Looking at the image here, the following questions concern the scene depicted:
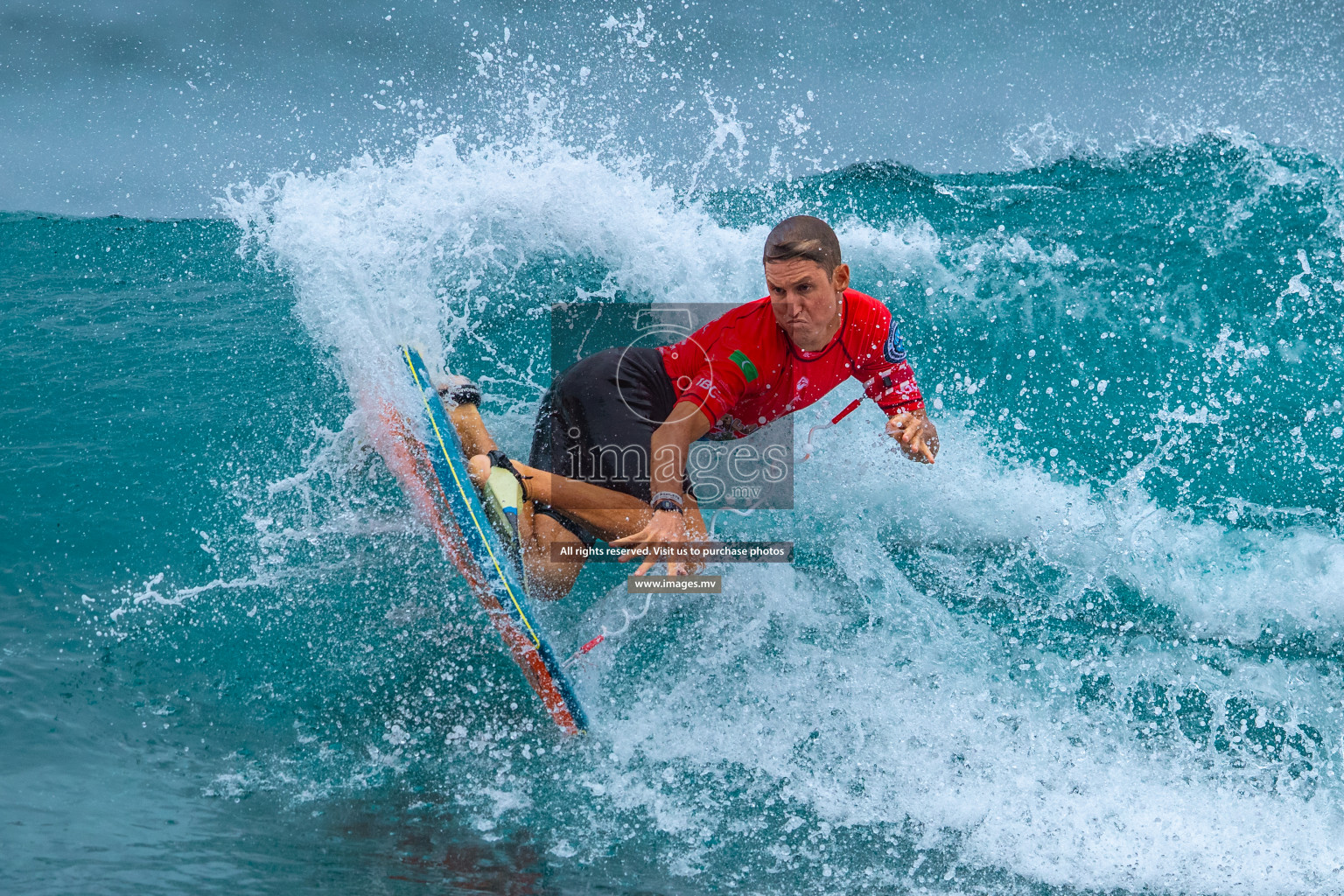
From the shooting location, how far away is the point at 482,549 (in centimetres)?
305

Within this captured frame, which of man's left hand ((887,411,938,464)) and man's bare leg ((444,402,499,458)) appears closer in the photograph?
man's left hand ((887,411,938,464))

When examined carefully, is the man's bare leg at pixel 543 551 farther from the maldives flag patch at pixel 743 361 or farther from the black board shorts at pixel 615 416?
the maldives flag patch at pixel 743 361

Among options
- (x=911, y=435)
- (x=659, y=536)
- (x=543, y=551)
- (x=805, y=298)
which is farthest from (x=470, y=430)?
(x=911, y=435)

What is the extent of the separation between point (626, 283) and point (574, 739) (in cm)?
405

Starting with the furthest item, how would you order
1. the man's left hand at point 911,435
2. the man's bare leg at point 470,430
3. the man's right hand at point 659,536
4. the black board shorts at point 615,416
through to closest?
Answer: 1. the man's bare leg at point 470,430
2. the black board shorts at point 615,416
3. the man's left hand at point 911,435
4. the man's right hand at point 659,536

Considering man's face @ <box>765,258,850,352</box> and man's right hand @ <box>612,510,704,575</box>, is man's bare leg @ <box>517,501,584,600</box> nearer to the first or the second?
man's right hand @ <box>612,510,704,575</box>

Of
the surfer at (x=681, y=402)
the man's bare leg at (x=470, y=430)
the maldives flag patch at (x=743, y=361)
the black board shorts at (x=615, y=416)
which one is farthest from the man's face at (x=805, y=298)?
the man's bare leg at (x=470, y=430)

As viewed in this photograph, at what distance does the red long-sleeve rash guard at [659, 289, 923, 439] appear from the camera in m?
3.24

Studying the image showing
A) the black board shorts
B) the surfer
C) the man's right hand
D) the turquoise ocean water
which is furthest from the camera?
the black board shorts

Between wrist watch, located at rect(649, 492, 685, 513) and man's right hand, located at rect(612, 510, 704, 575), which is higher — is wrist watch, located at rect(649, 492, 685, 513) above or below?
above

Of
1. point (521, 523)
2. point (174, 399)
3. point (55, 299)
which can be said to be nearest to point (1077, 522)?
point (521, 523)

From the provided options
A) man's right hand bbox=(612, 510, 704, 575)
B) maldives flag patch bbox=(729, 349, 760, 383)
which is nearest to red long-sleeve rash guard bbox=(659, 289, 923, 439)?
maldives flag patch bbox=(729, 349, 760, 383)

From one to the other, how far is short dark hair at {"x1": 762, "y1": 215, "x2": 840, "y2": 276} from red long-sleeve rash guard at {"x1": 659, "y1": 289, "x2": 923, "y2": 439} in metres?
0.32

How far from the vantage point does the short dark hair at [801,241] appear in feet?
9.71
